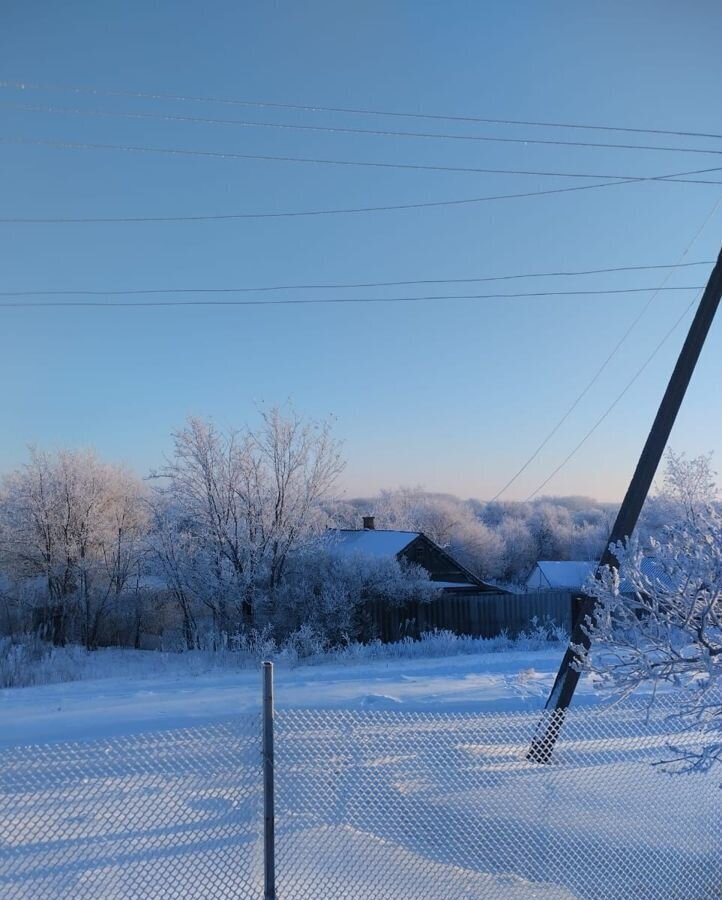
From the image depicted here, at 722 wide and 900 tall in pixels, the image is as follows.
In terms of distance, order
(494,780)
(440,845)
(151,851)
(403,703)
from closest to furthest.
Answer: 1. (151,851)
2. (440,845)
3. (494,780)
4. (403,703)

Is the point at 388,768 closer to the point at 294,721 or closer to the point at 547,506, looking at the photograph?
the point at 294,721

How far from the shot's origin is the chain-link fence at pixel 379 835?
4215 millimetres

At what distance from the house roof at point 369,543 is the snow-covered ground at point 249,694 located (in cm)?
579

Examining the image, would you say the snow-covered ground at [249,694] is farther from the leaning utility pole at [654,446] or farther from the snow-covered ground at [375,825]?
the snow-covered ground at [375,825]

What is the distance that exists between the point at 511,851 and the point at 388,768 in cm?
196

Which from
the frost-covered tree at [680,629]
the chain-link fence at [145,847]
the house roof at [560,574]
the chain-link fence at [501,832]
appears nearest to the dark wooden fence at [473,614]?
the chain-link fence at [501,832]

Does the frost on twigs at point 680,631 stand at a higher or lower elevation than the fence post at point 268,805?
higher

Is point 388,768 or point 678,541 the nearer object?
point 678,541

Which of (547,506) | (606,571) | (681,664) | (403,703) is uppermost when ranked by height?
(547,506)

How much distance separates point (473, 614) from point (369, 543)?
14.1ft

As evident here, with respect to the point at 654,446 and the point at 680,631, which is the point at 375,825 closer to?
the point at 680,631

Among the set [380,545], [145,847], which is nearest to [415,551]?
[380,545]

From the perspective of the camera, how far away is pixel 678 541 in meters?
5.05

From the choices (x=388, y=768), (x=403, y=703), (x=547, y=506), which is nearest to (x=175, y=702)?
(x=403, y=703)
